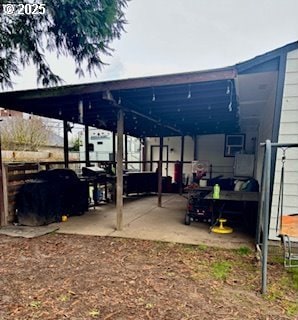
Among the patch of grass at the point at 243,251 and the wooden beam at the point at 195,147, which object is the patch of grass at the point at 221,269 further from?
the wooden beam at the point at 195,147

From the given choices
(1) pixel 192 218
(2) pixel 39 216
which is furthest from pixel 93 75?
(1) pixel 192 218

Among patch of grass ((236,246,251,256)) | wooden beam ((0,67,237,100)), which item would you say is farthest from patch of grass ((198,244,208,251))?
wooden beam ((0,67,237,100))

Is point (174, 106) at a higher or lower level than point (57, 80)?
lower

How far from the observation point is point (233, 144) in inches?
424

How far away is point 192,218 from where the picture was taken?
547 centimetres

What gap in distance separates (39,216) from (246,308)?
4.14 metres

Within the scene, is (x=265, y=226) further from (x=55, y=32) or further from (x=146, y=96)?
(x=55, y=32)

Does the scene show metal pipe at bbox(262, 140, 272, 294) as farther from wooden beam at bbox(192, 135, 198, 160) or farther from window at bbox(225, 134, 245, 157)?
wooden beam at bbox(192, 135, 198, 160)

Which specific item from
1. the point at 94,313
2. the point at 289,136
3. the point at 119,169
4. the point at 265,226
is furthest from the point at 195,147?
the point at 94,313

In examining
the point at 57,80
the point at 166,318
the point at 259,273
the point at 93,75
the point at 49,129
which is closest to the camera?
the point at 166,318

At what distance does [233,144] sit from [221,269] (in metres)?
8.34

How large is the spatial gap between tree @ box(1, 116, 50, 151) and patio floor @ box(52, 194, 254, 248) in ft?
30.0

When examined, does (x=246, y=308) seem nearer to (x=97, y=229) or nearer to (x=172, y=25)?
(x=97, y=229)

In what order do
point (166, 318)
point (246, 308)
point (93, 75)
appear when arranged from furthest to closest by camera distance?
point (93, 75), point (246, 308), point (166, 318)
